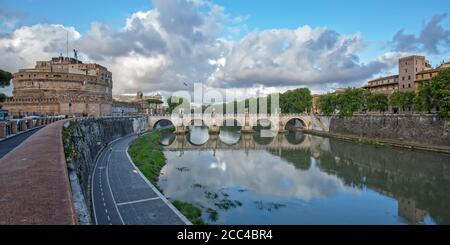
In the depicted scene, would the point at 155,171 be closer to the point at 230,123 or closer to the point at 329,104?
the point at 329,104

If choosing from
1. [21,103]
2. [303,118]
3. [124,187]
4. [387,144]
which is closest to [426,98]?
[387,144]

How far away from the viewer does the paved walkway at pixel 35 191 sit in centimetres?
416

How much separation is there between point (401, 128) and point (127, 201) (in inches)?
1374

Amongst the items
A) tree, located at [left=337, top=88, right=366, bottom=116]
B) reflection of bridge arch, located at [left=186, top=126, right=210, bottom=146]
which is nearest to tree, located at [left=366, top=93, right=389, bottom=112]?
tree, located at [left=337, top=88, right=366, bottom=116]

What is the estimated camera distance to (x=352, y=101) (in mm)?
48625

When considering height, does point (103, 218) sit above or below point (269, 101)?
below

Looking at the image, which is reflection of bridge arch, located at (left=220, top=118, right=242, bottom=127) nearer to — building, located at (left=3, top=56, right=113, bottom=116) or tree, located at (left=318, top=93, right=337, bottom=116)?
tree, located at (left=318, top=93, right=337, bottom=116)

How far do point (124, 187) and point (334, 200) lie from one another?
11572 mm

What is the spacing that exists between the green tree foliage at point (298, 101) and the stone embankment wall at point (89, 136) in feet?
108

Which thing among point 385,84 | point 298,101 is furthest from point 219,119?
point 385,84

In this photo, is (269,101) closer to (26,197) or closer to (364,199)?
(364,199)

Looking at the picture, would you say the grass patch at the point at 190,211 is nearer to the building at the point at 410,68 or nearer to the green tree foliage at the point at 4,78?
the green tree foliage at the point at 4,78
